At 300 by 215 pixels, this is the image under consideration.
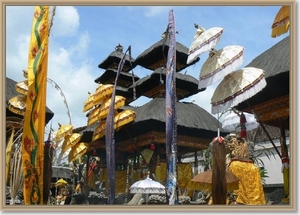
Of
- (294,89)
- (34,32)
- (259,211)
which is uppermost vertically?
(34,32)

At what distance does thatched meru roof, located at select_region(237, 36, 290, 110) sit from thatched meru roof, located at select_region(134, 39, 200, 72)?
5822 millimetres

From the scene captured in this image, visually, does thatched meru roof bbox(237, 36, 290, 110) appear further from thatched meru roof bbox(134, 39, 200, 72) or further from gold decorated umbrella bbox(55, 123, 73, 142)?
gold decorated umbrella bbox(55, 123, 73, 142)

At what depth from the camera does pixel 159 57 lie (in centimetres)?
1647

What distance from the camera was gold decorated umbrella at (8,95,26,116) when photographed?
11.5m

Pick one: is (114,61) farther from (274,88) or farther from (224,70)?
(224,70)

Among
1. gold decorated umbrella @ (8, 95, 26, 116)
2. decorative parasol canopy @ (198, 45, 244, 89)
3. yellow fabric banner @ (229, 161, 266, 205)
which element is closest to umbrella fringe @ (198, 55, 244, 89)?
decorative parasol canopy @ (198, 45, 244, 89)

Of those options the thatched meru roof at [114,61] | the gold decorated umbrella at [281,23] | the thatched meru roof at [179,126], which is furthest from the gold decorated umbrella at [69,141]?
the gold decorated umbrella at [281,23]

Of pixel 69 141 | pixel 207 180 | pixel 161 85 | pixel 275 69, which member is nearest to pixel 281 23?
pixel 275 69

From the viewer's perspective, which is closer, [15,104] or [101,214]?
[101,214]

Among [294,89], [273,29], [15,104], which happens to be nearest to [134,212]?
[294,89]

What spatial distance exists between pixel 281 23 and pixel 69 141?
35.7 ft

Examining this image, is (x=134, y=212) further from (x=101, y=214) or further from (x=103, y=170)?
(x=103, y=170)

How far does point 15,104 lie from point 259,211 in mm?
8266

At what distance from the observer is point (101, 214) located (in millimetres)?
5801
